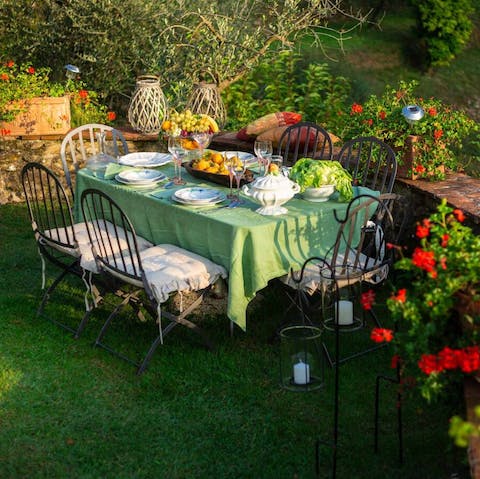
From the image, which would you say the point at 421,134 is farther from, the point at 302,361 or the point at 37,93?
the point at 37,93

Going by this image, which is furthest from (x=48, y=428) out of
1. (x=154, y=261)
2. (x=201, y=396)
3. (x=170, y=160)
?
(x=170, y=160)

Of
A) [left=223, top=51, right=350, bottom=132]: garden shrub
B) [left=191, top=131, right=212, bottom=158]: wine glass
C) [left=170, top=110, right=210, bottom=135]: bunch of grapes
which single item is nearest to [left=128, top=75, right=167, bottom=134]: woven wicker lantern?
[left=223, top=51, right=350, bottom=132]: garden shrub

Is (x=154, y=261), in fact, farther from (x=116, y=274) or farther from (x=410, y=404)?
(x=410, y=404)

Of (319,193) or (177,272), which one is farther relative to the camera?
(319,193)

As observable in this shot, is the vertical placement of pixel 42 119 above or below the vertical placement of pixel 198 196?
below

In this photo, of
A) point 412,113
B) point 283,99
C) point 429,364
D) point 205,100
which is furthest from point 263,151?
point 283,99

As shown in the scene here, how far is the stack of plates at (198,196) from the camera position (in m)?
4.75

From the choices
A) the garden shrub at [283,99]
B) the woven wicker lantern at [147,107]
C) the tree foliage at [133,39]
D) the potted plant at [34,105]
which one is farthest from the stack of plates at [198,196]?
the garden shrub at [283,99]

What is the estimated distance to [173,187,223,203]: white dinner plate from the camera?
4.76 metres

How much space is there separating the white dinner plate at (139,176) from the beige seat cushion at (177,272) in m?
0.70

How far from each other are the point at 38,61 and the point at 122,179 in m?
4.08

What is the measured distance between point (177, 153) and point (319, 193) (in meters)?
0.97

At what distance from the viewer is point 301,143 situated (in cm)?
635

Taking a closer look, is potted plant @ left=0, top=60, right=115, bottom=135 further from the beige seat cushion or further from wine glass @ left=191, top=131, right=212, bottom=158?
the beige seat cushion
